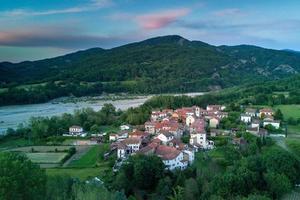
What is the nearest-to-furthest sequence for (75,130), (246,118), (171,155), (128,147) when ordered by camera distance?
(171,155) < (128,147) < (75,130) < (246,118)

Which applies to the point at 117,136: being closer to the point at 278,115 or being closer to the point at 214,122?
the point at 214,122

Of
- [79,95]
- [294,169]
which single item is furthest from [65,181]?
[79,95]

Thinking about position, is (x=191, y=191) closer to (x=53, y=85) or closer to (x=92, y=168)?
(x=92, y=168)

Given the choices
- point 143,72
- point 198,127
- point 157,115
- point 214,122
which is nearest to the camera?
point 198,127

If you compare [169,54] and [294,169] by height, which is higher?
[169,54]

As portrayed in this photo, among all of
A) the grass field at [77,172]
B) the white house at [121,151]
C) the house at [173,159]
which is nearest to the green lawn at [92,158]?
the grass field at [77,172]

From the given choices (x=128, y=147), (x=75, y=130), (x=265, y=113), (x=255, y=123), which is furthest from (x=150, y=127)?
(x=265, y=113)
